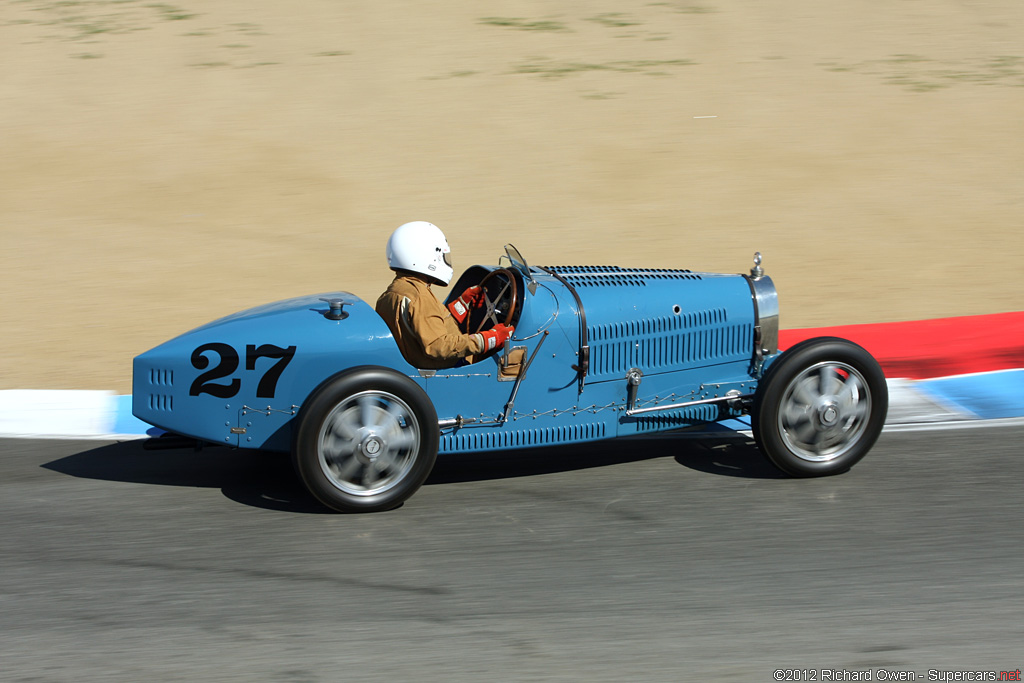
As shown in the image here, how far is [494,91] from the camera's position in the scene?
52.4ft

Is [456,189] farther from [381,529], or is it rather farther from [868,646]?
[868,646]

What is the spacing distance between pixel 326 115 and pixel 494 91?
261 centimetres

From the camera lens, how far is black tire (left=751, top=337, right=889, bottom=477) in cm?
558

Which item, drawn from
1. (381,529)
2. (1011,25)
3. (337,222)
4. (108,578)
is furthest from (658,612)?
(1011,25)

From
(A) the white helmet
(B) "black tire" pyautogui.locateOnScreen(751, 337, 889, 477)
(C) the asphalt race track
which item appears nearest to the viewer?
(C) the asphalt race track

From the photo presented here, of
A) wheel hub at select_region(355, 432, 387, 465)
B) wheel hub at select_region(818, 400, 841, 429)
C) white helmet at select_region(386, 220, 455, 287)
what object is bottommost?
wheel hub at select_region(355, 432, 387, 465)

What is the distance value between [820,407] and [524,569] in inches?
77.3

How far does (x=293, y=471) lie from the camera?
19.5ft

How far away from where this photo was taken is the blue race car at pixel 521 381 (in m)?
5.21

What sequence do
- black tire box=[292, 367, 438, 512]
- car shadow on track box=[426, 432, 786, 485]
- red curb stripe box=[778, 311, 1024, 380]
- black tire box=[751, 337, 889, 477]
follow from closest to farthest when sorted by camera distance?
black tire box=[292, 367, 438, 512] → black tire box=[751, 337, 889, 477] → car shadow on track box=[426, 432, 786, 485] → red curb stripe box=[778, 311, 1024, 380]

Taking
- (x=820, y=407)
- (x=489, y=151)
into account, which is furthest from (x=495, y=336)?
(x=489, y=151)

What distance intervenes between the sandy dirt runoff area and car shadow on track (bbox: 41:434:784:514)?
1.64 metres

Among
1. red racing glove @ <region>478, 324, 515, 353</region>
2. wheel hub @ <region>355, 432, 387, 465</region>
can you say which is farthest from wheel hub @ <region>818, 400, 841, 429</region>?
wheel hub @ <region>355, 432, 387, 465</region>

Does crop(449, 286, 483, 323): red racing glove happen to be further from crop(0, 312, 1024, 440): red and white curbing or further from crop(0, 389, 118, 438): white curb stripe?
crop(0, 389, 118, 438): white curb stripe
